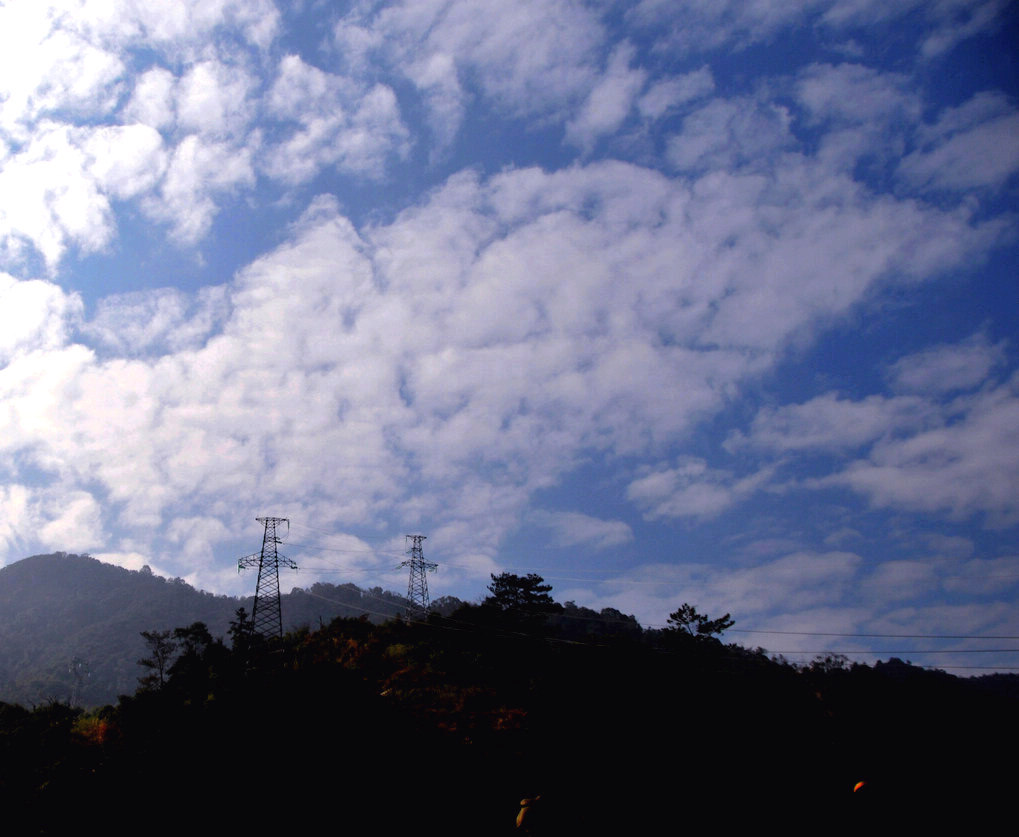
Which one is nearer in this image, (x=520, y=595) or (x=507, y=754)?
(x=507, y=754)

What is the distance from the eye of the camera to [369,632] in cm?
4725

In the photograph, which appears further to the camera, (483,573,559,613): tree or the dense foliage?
(483,573,559,613): tree

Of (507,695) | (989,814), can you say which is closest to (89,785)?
(507,695)

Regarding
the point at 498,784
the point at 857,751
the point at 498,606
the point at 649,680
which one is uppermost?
the point at 498,606

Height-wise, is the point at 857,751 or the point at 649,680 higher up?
the point at 649,680

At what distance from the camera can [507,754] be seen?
2588 centimetres

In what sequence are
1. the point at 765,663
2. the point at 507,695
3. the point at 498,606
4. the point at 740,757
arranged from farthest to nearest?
the point at 498,606, the point at 765,663, the point at 507,695, the point at 740,757

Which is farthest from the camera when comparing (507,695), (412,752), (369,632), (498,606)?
(498,606)

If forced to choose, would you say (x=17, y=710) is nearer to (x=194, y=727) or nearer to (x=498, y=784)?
(x=194, y=727)

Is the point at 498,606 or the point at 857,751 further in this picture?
the point at 498,606

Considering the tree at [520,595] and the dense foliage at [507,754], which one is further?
the tree at [520,595]

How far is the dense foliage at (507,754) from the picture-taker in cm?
1861

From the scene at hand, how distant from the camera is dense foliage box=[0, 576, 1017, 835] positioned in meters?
18.6

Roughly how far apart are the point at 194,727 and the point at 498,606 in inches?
1444
